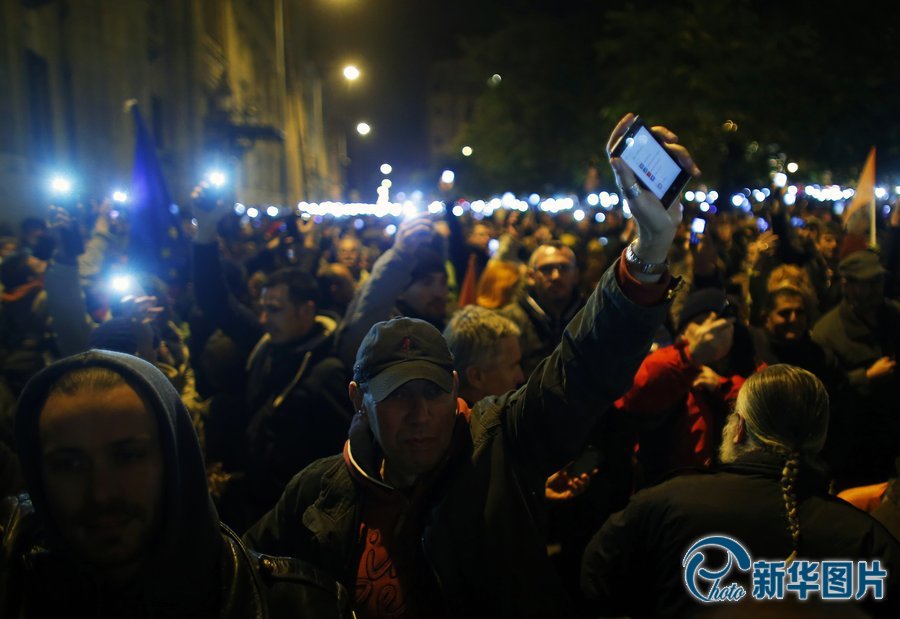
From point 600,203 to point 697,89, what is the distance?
188 inches

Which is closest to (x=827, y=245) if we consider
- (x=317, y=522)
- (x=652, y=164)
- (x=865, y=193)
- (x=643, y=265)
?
(x=865, y=193)

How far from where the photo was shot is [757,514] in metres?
2.48

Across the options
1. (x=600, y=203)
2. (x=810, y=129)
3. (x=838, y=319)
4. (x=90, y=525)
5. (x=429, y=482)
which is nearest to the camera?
(x=90, y=525)

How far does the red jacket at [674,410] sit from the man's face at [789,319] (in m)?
0.88

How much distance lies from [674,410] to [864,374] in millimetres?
1687

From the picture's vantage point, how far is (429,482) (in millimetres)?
2344

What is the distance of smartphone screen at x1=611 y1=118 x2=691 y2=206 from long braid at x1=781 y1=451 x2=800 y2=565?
0.99 m

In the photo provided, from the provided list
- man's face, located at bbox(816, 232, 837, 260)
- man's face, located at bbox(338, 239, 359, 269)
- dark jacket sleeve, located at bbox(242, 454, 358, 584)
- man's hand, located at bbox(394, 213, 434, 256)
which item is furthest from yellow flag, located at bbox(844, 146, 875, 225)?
dark jacket sleeve, located at bbox(242, 454, 358, 584)

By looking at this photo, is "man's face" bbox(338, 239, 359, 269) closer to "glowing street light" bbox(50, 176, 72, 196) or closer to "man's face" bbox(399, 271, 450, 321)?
"man's face" bbox(399, 271, 450, 321)

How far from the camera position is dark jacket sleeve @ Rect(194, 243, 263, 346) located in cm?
555

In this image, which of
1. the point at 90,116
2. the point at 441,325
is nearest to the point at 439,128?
the point at 90,116

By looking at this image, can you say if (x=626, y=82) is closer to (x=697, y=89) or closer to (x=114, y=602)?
(x=697, y=89)

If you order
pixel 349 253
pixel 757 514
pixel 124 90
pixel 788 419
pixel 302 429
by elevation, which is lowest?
pixel 757 514

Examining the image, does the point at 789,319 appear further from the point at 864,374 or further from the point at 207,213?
the point at 207,213
